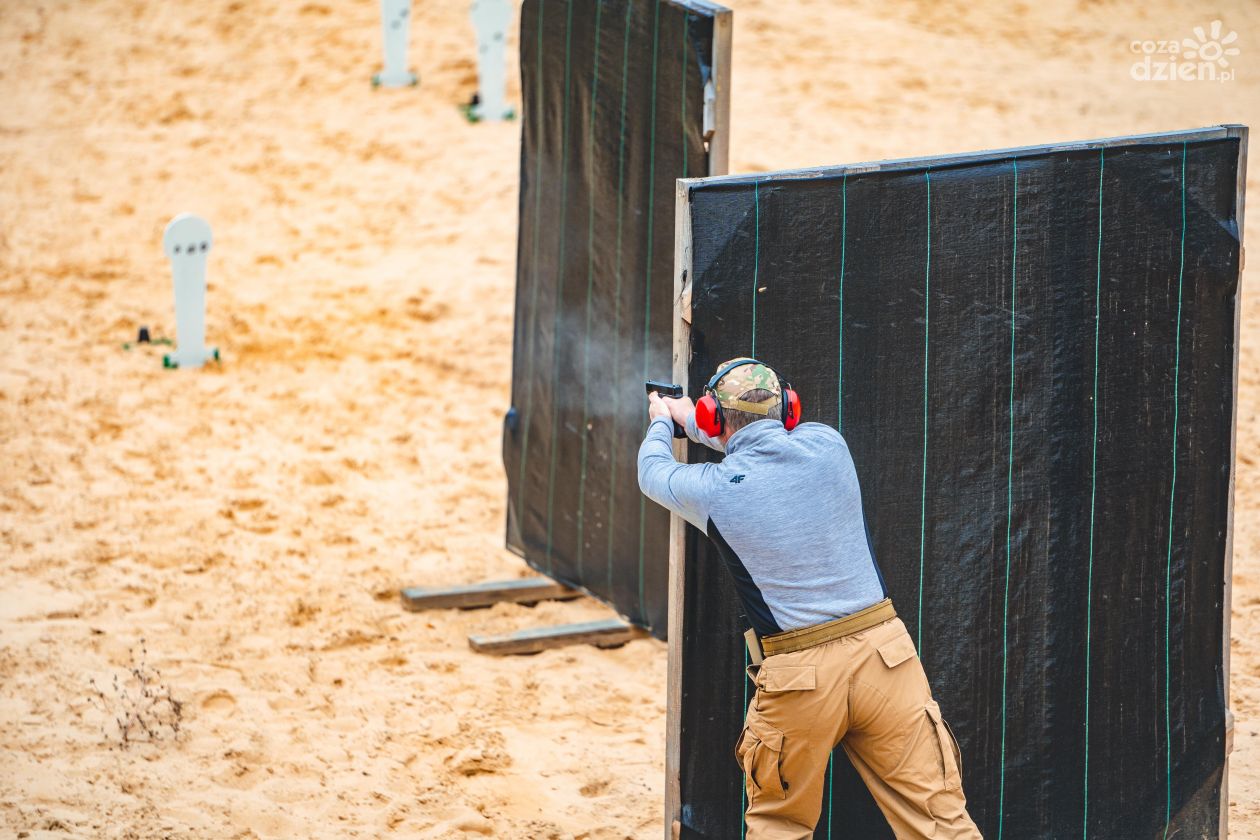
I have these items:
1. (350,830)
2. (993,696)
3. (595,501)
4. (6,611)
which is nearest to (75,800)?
(350,830)

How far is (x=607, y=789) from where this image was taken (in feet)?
15.4

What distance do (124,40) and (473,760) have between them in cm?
1120

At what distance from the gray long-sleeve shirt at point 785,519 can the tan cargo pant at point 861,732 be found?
109mm

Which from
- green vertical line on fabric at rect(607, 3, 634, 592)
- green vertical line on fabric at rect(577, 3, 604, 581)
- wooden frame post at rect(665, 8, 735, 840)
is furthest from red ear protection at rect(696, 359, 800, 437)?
green vertical line on fabric at rect(577, 3, 604, 581)

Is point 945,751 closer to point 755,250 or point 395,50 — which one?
point 755,250

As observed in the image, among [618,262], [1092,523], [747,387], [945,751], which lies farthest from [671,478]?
[618,262]

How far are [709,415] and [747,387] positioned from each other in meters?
0.12

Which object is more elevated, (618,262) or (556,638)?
(618,262)

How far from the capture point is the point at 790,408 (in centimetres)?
346

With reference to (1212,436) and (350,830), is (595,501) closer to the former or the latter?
(350,830)

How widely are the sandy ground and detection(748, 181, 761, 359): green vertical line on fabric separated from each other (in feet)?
5.54

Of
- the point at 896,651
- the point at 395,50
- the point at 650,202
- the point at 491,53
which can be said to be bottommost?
the point at 896,651

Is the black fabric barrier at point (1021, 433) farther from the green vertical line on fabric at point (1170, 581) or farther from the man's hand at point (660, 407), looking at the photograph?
the man's hand at point (660, 407)

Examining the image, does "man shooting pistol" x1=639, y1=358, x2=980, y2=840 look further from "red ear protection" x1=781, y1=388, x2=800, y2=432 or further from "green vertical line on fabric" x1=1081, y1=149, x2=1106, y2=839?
"green vertical line on fabric" x1=1081, y1=149, x2=1106, y2=839
